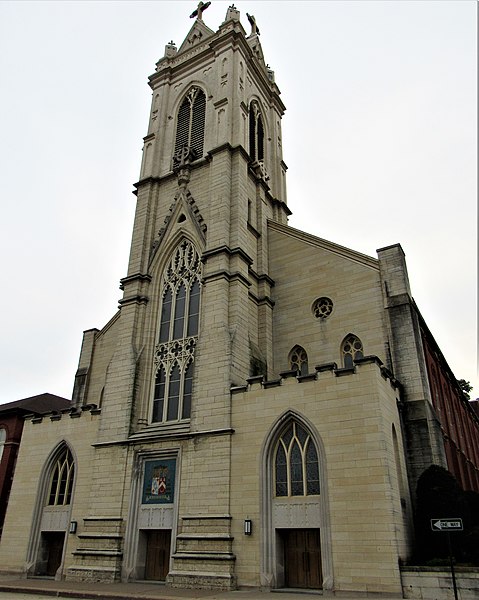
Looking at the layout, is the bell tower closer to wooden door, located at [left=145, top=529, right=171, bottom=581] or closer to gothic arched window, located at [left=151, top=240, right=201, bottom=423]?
gothic arched window, located at [left=151, top=240, right=201, bottom=423]

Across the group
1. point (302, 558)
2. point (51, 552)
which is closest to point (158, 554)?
point (51, 552)

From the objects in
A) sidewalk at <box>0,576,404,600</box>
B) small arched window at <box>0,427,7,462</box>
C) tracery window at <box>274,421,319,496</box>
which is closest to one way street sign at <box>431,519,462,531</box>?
sidewalk at <box>0,576,404,600</box>

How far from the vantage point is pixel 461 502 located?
17.0 meters

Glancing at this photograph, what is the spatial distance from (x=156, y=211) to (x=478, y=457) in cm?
3037

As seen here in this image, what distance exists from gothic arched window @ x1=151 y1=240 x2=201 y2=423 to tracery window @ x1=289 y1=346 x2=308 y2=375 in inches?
187

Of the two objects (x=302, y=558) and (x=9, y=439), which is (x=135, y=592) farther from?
(x=9, y=439)

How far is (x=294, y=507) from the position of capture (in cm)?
1781

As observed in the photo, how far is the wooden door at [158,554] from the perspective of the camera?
20.3 metres

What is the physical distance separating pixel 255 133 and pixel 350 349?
17.3m

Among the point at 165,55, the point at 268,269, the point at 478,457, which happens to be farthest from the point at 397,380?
the point at 165,55

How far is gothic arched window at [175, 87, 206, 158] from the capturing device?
3127 cm

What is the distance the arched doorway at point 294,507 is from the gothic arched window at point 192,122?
60.8ft

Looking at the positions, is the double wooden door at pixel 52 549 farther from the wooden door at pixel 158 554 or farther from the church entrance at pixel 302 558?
the church entrance at pixel 302 558

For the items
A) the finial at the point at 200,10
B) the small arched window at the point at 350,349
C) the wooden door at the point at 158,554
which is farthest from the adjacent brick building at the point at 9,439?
the finial at the point at 200,10
